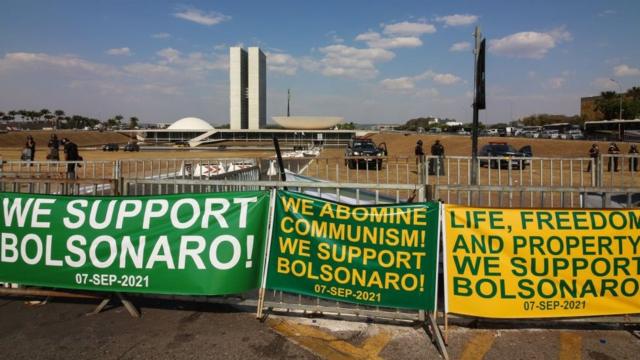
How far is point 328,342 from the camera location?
4.03 metres

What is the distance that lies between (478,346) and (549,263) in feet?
3.30

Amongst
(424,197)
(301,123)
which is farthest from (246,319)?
(301,123)

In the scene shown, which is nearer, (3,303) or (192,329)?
(192,329)

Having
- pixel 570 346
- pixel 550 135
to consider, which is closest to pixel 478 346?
pixel 570 346

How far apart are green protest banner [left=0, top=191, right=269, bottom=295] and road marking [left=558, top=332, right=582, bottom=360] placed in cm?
286

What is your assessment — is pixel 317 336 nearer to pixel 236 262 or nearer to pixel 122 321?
pixel 236 262

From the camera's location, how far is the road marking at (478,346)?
372cm

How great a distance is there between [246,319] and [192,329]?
1.79ft

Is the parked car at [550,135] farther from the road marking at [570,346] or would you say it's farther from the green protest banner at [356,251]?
the green protest banner at [356,251]

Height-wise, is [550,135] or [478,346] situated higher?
[550,135]

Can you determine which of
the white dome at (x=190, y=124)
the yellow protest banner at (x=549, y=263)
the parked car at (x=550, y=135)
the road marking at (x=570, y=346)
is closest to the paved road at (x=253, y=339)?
the road marking at (x=570, y=346)

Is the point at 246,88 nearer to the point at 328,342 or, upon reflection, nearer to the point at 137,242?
the point at 137,242

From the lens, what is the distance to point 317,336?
13.6ft

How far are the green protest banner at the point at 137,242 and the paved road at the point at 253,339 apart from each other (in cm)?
34
